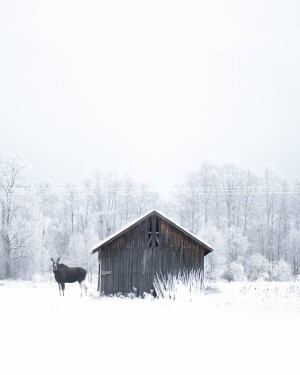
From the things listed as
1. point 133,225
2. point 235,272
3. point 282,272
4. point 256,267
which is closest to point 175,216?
point 235,272

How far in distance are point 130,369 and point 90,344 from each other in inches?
85.1

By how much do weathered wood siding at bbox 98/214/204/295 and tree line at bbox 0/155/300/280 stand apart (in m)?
13.5

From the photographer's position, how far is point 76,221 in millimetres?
51875

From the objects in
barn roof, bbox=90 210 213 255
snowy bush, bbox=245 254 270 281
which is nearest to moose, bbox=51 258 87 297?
barn roof, bbox=90 210 213 255

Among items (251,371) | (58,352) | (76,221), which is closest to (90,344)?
(58,352)

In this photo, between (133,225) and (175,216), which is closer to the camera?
(133,225)

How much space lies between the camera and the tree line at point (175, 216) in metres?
35.9

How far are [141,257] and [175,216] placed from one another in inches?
924

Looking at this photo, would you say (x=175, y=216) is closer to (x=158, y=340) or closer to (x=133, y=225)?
(x=133, y=225)

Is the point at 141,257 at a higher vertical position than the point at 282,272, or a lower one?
higher

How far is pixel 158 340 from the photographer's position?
9.90 metres

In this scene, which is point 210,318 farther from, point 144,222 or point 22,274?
point 22,274

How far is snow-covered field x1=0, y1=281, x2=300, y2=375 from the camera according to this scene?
25.7 feet

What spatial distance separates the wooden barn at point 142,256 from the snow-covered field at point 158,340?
862 cm
